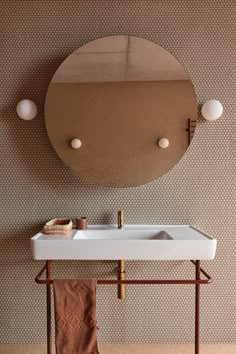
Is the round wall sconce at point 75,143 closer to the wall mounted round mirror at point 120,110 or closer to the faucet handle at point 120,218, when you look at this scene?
the wall mounted round mirror at point 120,110

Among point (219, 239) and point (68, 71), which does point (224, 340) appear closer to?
point (219, 239)

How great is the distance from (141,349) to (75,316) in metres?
0.68

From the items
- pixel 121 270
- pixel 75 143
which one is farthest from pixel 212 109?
pixel 121 270

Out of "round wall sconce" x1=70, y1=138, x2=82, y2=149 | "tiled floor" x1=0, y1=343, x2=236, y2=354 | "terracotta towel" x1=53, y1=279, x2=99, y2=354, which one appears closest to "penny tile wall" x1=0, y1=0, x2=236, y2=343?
"tiled floor" x1=0, y1=343, x2=236, y2=354

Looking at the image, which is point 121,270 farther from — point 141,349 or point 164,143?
point 164,143

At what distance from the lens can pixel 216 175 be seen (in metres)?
2.28

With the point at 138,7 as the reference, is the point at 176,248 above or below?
below

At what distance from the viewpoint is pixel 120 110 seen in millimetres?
2221

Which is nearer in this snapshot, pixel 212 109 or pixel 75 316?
pixel 75 316

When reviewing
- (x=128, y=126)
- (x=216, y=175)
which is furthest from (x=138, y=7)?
(x=216, y=175)

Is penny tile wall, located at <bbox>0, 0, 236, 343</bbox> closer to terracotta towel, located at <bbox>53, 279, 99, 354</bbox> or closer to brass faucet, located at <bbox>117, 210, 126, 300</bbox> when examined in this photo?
brass faucet, located at <bbox>117, 210, 126, 300</bbox>

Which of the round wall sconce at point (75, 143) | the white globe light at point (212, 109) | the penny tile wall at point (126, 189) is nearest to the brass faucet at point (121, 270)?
the penny tile wall at point (126, 189)

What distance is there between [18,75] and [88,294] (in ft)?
4.78

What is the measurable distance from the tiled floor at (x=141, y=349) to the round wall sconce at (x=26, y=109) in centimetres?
151
